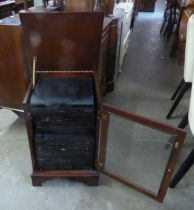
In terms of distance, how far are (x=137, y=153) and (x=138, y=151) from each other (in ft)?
0.08

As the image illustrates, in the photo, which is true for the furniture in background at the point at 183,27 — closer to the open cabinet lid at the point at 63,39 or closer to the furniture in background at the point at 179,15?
the furniture in background at the point at 179,15

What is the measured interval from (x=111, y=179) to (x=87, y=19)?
0.96 metres

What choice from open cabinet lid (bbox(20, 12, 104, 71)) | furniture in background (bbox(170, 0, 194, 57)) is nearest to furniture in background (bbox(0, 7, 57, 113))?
open cabinet lid (bbox(20, 12, 104, 71))

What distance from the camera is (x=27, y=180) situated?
1.48 metres

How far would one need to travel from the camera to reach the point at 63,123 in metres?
1.25

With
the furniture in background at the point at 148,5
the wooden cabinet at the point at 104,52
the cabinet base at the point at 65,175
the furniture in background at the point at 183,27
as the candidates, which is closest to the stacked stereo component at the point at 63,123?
the cabinet base at the point at 65,175

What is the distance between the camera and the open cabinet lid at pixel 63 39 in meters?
1.27

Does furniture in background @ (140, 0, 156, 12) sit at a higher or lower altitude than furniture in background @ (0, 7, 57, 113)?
lower

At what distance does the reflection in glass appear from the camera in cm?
149

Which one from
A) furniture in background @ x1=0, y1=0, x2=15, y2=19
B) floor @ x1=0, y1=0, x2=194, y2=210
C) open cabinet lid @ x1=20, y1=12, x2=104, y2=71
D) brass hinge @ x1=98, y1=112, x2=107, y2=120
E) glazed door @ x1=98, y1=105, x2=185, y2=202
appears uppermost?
open cabinet lid @ x1=20, y1=12, x2=104, y2=71

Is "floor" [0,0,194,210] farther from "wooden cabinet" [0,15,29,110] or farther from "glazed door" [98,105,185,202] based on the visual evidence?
"wooden cabinet" [0,15,29,110]

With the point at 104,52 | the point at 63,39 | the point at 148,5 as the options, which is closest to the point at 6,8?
the point at 104,52

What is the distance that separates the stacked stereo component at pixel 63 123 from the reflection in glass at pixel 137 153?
0.18m

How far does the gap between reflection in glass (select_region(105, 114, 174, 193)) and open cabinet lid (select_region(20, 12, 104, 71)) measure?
0.42 meters
